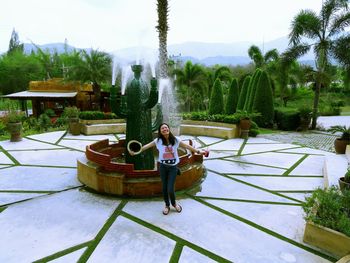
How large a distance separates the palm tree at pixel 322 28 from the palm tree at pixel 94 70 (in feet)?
37.7

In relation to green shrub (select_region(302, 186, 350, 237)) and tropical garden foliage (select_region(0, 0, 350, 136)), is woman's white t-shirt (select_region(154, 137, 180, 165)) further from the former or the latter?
tropical garden foliage (select_region(0, 0, 350, 136))

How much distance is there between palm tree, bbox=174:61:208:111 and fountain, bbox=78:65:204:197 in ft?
58.2

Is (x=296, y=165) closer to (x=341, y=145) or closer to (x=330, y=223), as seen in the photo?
(x=341, y=145)

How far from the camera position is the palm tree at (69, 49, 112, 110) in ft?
61.2

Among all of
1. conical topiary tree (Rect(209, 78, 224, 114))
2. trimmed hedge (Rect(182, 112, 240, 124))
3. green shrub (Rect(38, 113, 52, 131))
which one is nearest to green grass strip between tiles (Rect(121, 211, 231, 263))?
trimmed hedge (Rect(182, 112, 240, 124))

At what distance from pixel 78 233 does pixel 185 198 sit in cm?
202

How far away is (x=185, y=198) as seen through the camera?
5.29 m

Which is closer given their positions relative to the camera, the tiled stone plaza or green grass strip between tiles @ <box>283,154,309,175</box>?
the tiled stone plaza

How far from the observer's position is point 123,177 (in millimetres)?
5207

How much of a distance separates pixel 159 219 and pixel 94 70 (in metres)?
16.0

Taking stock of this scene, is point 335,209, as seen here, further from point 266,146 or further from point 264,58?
point 264,58

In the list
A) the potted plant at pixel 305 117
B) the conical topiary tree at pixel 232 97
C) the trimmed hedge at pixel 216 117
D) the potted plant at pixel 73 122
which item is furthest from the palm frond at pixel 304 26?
the potted plant at pixel 73 122

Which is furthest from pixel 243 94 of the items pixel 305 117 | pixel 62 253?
pixel 62 253

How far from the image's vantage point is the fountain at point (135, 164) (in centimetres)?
527
